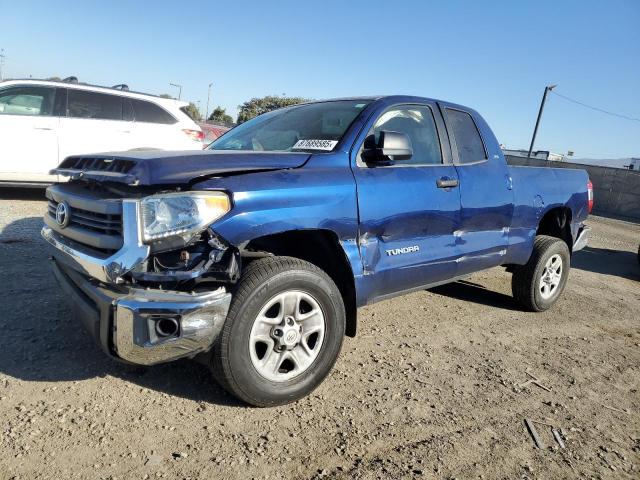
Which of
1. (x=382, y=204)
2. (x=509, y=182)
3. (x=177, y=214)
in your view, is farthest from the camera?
(x=509, y=182)

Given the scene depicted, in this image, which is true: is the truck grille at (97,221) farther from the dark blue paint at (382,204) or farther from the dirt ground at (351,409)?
the dirt ground at (351,409)

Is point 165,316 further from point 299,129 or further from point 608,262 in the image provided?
point 608,262

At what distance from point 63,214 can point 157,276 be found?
929 mm

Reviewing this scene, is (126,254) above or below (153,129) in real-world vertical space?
below

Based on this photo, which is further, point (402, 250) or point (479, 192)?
point (479, 192)

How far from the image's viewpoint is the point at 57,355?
300 centimetres

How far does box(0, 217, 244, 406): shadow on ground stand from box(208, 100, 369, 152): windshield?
5.30 ft

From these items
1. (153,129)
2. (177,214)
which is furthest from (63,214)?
(153,129)

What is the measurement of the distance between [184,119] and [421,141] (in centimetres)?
602

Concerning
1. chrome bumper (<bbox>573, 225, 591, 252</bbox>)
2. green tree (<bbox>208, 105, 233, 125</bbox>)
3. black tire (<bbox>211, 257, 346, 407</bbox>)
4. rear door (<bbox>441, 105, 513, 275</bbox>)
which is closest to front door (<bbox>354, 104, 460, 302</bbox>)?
rear door (<bbox>441, 105, 513, 275</bbox>)

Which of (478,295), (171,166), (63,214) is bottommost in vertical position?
(478,295)

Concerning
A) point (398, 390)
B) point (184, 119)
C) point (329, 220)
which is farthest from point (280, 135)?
point (184, 119)

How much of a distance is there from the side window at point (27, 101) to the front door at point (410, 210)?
20.4 ft

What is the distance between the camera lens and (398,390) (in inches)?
120
